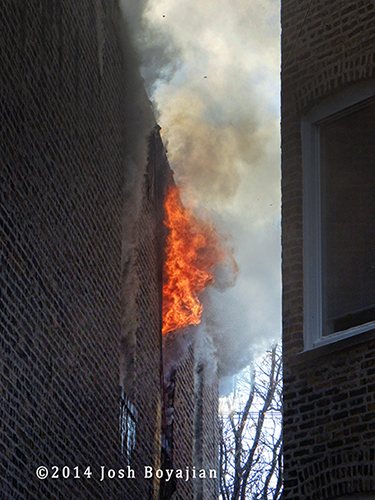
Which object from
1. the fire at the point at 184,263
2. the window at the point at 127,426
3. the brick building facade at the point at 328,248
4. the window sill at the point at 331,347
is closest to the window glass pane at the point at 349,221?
the brick building facade at the point at 328,248

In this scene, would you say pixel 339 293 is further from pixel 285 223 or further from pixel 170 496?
pixel 170 496

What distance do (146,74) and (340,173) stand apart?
22.2 feet

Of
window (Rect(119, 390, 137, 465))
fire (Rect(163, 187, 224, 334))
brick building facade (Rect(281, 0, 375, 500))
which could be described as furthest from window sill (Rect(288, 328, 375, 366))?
fire (Rect(163, 187, 224, 334))

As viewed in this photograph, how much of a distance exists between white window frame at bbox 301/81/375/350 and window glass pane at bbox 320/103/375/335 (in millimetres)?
53

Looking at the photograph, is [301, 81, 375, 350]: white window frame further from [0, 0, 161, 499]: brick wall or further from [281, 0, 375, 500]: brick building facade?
[0, 0, 161, 499]: brick wall

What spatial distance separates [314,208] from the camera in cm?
702

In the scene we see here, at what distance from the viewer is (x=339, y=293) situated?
662 centimetres

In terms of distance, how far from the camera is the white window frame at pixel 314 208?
21.7ft

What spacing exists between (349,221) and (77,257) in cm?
341

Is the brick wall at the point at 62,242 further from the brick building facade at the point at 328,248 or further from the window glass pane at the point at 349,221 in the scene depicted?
the window glass pane at the point at 349,221

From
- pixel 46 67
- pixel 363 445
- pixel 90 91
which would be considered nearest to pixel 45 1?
pixel 46 67

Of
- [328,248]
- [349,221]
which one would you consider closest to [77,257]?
[328,248]

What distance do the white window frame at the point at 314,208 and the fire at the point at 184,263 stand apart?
7.06m

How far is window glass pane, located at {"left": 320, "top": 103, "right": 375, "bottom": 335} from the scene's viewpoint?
6.50 m
